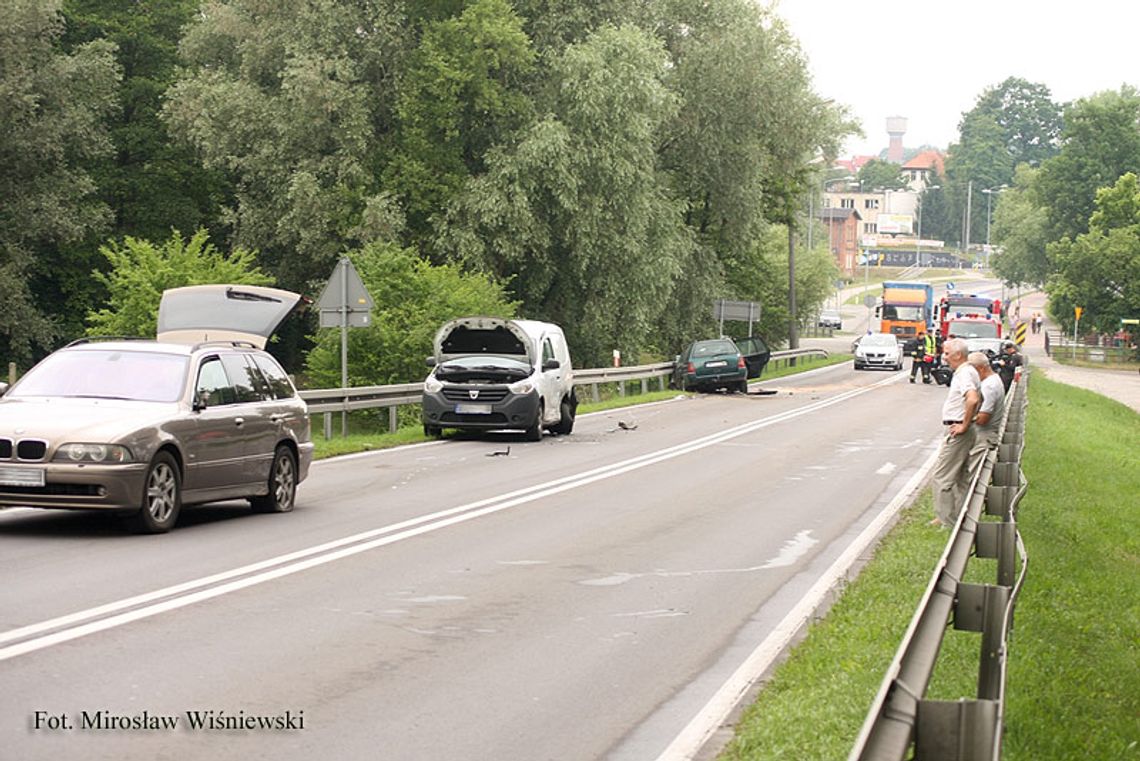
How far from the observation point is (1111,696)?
800 cm

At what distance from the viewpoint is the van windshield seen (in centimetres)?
2611

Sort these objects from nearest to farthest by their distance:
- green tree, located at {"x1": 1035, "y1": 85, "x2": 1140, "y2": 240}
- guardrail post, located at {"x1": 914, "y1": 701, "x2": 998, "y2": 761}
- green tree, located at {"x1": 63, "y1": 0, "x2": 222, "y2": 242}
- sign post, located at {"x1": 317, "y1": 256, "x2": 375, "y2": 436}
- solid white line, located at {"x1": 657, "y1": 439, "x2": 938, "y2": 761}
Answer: guardrail post, located at {"x1": 914, "y1": 701, "x2": 998, "y2": 761} → solid white line, located at {"x1": 657, "y1": 439, "x2": 938, "y2": 761} → sign post, located at {"x1": 317, "y1": 256, "x2": 375, "y2": 436} → green tree, located at {"x1": 63, "y1": 0, "x2": 222, "y2": 242} → green tree, located at {"x1": 1035, "y1": 85, "x2": 1140, "y2": 240}

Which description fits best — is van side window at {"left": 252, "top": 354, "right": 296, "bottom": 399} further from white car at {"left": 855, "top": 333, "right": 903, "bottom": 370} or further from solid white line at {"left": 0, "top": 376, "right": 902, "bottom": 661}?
white car at {"left": 855, "top": 333, "right": 903, "bottom": 370}

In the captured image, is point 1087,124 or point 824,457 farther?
point 1087,124

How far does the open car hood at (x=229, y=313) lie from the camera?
2808 cm

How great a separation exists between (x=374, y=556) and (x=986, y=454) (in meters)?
6.19

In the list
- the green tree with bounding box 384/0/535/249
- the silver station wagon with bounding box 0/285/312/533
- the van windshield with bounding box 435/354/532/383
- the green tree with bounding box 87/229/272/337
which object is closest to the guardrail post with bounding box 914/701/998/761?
the silver station wagon with bounding box 0/285/312/533

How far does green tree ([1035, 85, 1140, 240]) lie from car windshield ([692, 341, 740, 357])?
82242 millimetres

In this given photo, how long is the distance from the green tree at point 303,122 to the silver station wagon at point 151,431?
1033 inches

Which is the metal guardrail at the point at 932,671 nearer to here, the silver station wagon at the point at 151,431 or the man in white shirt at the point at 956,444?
the man in white shirt at the point at 956,444

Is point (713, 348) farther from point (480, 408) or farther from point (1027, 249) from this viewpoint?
point (1027, 249)

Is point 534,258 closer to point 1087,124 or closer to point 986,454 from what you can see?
point 986,454

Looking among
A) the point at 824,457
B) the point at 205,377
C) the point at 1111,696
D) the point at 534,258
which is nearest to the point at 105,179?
the point at 534,258

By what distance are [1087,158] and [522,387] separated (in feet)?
348
